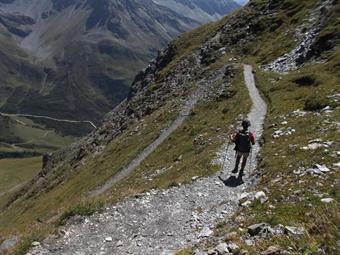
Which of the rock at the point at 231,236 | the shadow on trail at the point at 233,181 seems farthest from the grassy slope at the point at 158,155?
the rock at the point at 231,236

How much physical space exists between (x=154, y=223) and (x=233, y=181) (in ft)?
25.3

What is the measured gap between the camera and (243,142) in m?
28.2

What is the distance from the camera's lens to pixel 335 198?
649 inches

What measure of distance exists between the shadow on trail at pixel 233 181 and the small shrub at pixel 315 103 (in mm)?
13390

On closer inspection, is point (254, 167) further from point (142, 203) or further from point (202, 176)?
point (142, 203)

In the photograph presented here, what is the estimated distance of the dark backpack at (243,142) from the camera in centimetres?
2809

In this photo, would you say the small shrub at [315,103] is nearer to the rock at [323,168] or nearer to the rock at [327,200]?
the rock at [323,168]

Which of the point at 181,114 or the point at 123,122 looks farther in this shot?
the point at 123,122

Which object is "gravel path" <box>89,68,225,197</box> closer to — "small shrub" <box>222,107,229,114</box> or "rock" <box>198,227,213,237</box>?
"small shrub" <box>222,107,229,114</box>

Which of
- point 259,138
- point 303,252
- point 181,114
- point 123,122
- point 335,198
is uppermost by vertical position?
point 303,252

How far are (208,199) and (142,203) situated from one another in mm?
3578

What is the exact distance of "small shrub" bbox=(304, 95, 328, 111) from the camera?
37.3 meters

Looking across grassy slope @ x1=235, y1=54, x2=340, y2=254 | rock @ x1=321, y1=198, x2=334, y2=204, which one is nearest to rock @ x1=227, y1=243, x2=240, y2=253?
grassy slope @ x1=235, y1=54, x2=340, y2=254

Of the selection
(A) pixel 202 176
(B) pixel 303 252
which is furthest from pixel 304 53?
(B) pixel 303 252
